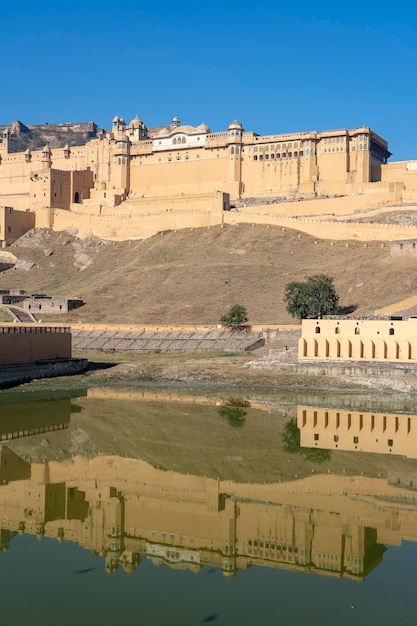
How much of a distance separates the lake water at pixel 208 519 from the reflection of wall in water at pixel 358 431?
0.08 metres

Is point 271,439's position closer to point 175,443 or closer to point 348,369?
point 175,443

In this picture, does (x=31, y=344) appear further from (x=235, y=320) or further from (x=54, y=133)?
(x=54, y=133)

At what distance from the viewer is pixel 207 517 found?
608 inches

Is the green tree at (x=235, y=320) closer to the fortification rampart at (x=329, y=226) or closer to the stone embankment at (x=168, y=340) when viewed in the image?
the stone embankment at (x=168, y=340)

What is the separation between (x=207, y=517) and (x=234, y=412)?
480 inches

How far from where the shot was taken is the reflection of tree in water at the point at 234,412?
2562 cm

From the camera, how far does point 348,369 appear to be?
34.0 metres

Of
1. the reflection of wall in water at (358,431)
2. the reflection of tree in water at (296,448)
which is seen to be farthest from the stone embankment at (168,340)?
the reflection of tree in water at (296,448)

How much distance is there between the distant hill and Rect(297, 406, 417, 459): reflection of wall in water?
403 feet

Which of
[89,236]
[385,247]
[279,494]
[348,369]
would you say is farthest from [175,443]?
[89,236]

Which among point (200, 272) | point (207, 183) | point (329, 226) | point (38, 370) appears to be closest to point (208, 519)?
point (38, 370)

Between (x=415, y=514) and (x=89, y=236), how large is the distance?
5699cm

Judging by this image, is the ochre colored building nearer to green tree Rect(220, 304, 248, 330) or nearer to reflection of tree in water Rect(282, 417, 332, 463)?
green tree Rect(220, 304, 248, 330)

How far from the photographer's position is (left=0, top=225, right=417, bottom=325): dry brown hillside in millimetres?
49656
